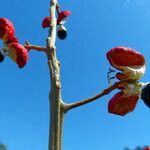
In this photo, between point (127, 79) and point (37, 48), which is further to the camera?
point (37, 48)

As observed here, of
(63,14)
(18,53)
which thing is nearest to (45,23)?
(63,14)

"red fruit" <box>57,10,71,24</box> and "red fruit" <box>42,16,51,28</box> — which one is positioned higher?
"red fruit" <box>57,10,71,24</box>

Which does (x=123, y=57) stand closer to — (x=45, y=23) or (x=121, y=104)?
(x=121, y=104)

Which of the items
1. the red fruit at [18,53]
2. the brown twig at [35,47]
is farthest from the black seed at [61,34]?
the red fruit at [18,53]

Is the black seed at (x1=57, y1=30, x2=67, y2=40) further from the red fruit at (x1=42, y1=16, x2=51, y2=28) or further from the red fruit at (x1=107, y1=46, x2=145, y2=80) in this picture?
the red fruit at (x1=107, y1=46, x2=145, y2=80)

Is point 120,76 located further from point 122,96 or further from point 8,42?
point 8,42

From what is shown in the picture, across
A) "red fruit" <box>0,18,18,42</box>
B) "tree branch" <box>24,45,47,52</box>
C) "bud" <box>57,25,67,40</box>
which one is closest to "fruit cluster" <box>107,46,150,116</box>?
"tree branch" <box>24,45,47,52</box>
